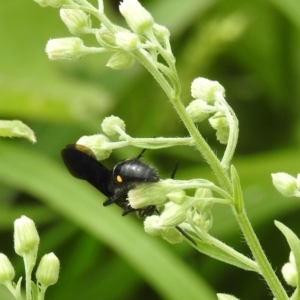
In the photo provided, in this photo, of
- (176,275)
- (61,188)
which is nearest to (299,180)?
(176,275)

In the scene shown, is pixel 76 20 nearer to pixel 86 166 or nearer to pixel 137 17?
pixel 137 17

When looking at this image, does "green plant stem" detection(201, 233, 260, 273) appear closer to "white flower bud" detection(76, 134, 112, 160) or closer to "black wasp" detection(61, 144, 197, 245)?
"black wasp" detection(61, 144, 197, 245)

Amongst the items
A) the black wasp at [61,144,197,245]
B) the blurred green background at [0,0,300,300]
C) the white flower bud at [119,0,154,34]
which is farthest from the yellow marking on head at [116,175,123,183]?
the blurred green background at [0,0,300,300]

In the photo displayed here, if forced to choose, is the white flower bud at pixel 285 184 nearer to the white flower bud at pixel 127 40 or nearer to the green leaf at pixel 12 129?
the white flower bud at pixel 127 40

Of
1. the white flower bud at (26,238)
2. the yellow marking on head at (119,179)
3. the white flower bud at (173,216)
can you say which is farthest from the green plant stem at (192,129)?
the white flower bud at (26,238)

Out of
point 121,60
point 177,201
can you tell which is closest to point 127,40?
point 121,60
